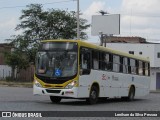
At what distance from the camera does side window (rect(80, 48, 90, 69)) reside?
21641 millimetres

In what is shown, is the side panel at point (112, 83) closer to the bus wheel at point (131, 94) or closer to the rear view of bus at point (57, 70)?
the bus wheel at point (131, 94)

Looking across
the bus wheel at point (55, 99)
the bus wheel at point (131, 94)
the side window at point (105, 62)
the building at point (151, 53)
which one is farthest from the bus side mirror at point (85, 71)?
the building at point (151, 53)

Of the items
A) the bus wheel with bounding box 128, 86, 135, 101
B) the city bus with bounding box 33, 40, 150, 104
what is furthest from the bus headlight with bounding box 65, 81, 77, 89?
the bus wheel with bounding box 128, 86, 135, 101

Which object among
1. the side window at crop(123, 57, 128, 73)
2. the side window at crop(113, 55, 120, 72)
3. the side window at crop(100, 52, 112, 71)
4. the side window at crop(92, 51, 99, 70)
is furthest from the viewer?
the side window at crop(123, 57, 128, 73)

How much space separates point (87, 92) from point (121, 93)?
565 cm

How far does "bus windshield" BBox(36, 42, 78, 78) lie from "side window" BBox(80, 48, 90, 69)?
430 mm

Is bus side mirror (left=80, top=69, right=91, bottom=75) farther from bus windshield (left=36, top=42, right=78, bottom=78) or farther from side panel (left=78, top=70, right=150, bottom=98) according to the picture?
bus windshield (left=36, top=42, right=78, bottom=78)

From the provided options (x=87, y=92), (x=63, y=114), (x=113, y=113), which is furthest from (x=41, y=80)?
(x=113, y=113)

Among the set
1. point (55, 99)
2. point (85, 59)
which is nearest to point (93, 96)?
point (55, 99)

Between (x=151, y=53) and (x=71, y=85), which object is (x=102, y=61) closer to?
(x=71, y=85)

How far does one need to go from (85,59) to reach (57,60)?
1423 mm

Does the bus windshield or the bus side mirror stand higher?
the bus windshield

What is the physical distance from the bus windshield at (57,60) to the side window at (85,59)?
1.41 ft

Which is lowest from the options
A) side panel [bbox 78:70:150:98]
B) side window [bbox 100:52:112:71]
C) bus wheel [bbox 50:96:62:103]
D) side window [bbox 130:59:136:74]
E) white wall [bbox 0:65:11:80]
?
white wall [bbox 0:65:11:80]
